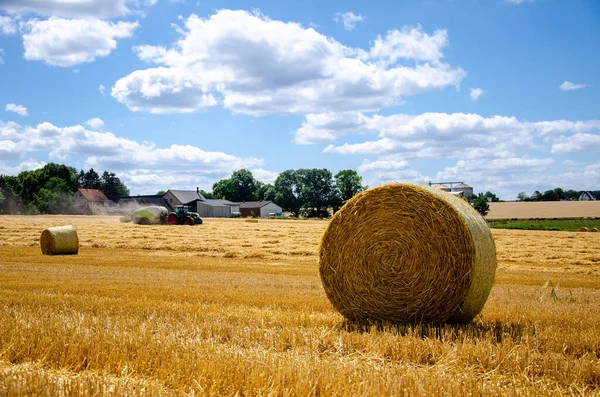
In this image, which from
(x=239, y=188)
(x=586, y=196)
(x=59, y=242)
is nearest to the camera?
(x=59, y=242)

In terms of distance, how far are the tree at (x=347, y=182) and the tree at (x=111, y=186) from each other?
4336 cm

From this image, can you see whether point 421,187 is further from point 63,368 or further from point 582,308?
point 63,368

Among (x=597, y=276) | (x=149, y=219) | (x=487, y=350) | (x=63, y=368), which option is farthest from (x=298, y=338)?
(x=149, y=219)

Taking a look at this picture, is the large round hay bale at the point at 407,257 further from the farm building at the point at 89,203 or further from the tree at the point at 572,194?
the tree at the point at 572,194

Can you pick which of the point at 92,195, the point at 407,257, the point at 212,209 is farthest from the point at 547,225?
the point at 92,195

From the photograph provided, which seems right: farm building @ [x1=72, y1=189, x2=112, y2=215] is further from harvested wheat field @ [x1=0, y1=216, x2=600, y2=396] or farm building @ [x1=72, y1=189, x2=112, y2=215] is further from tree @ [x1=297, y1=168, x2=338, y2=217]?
harvested wheat field @ [x1=0, y1=216, x2=600, y2=396]

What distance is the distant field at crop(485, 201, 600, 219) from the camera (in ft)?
208

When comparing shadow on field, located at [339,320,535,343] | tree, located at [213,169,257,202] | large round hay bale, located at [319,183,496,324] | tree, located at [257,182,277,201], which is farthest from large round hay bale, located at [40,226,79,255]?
tree, located at [213,169,257,202]

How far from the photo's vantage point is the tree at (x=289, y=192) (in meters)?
101

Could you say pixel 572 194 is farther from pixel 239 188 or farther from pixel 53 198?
pixel 53 198

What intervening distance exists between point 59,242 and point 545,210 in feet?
207

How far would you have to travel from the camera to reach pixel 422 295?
274 inches

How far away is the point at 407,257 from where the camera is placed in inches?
281

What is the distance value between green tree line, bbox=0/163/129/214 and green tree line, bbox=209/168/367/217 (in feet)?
86.9
